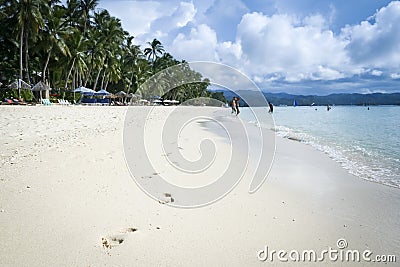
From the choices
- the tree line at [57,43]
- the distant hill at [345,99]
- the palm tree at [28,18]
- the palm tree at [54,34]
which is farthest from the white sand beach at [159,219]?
the distant hill at [345,99]

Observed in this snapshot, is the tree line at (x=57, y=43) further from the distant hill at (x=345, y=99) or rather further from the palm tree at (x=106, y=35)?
the distant hill at (x=345, y=99)

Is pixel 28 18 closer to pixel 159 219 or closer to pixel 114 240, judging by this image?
pixel 159 219

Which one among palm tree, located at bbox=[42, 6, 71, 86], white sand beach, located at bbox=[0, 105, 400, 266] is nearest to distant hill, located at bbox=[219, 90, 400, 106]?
palm tree, located at bbox=[42, 6, 71, 86]

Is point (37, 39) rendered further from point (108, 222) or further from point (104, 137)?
point (108, 222)

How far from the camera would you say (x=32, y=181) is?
3688 mm

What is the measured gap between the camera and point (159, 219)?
2.90 m

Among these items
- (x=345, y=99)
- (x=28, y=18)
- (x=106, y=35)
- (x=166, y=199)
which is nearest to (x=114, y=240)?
(x=166, y=199)

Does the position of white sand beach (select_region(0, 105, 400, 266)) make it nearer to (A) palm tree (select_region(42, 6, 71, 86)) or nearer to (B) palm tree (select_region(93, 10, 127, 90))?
(A) palm tree (select_region(42, 6, 71, 86))

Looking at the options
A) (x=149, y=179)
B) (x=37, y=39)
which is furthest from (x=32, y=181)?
(x=37, y=39)

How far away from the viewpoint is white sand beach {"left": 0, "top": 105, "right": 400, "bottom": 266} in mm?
2281

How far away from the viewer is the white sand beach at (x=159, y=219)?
2.28 m

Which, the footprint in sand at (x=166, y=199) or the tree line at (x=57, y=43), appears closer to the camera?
the footprint in sand at (x=166, y=199)

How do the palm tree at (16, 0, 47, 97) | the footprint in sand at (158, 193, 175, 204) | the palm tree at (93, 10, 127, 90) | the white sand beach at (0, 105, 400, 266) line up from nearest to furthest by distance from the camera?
1. the white sand beach at (0, 105, 400, 266)
2. the footprint in sand at (158, 193, 175, 204)
3. the palm tree at (16, 0, 47, 97)
4. the palm tree at (93, 10, 127, 90)

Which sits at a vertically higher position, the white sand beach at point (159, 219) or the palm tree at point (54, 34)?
the palm tree at point (54, 34)
